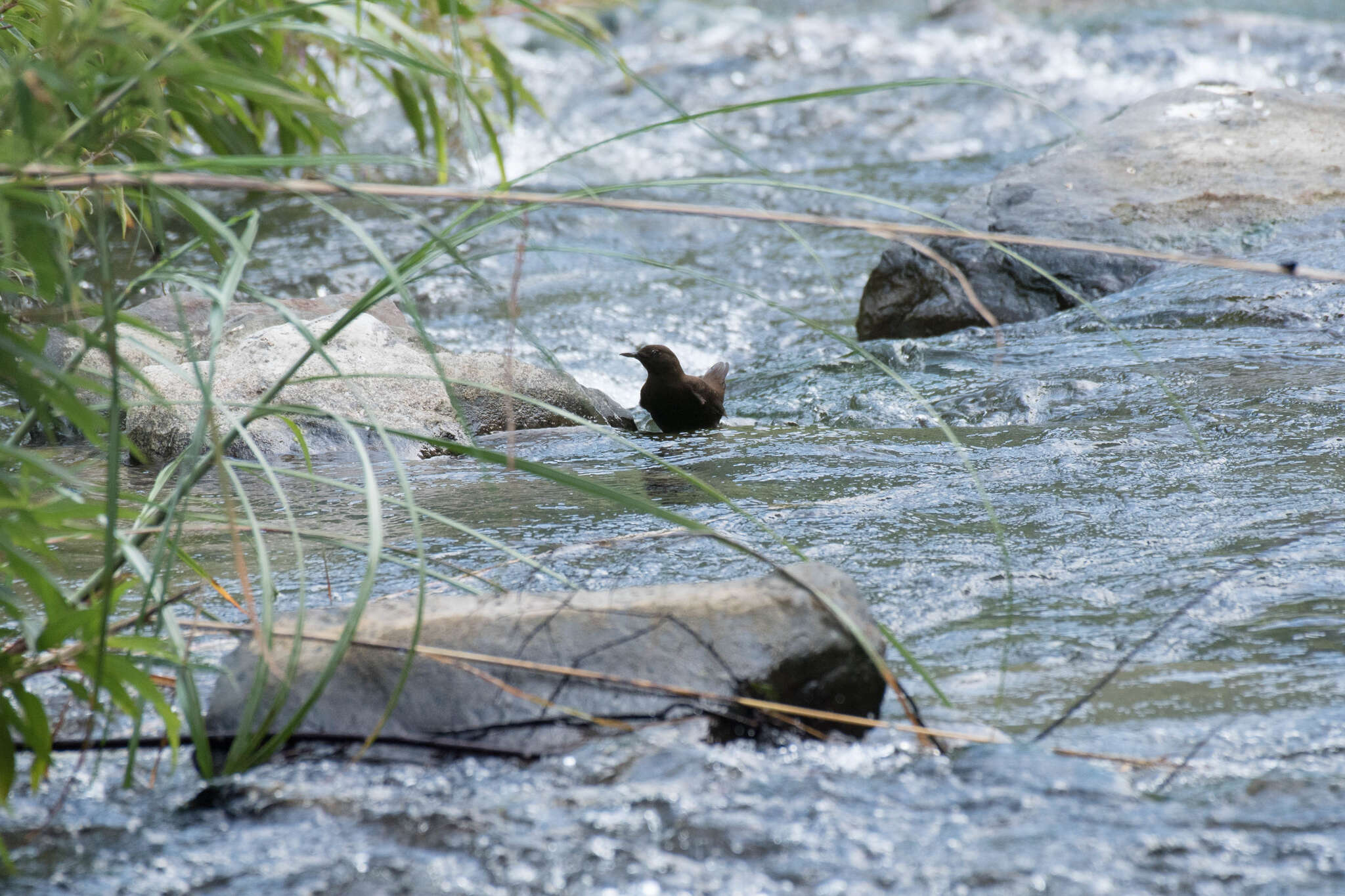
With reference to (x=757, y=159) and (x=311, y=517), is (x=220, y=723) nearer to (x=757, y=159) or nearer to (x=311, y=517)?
(x=311, y=517)

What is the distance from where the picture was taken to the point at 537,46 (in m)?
15.6

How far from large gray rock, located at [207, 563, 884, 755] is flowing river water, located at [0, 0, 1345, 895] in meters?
0.07

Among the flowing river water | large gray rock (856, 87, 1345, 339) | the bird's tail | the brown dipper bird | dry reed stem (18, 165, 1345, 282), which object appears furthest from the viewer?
large gray rock (856, 87, 1345, 339)

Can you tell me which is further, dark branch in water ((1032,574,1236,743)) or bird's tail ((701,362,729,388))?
bird's tail ((701,362,729,388))

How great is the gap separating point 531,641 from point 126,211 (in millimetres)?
1670

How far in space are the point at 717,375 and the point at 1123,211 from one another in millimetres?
2331

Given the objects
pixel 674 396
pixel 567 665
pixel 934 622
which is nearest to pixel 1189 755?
pixel 934 622

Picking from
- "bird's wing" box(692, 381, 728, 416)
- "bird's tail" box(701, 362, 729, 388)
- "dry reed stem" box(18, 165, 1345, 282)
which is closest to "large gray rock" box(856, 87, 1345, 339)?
"bird's tail" box(701, 362, 729, 388)

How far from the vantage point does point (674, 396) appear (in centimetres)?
439

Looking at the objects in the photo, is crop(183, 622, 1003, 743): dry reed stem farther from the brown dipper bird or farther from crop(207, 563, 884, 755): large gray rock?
the brown dipper bird

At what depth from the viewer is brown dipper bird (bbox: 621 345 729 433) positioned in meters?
4.40

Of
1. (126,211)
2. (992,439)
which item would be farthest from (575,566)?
(992,439)

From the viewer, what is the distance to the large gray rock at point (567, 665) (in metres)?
1.78

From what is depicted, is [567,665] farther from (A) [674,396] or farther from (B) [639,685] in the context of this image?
(A) [674,396]
